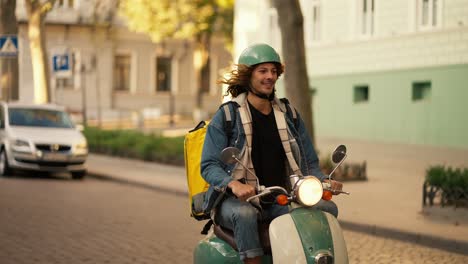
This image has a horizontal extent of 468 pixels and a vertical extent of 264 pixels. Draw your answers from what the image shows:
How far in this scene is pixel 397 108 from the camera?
1034 inches

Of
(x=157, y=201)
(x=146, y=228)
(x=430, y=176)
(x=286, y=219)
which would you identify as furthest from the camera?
(x=157, y=201)

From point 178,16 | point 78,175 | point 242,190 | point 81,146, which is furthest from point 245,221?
point 178,16

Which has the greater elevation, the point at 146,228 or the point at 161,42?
the point at 161,42

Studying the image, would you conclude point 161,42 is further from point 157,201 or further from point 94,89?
point 157,201

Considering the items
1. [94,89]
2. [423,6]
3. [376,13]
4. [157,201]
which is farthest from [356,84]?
[94,89]

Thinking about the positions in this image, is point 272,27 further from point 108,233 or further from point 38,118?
point 108,233

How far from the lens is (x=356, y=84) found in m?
28.7

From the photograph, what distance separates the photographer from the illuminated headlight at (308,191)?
4.84 metres

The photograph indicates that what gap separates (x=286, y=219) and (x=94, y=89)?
142 feet

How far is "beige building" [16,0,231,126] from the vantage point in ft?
152

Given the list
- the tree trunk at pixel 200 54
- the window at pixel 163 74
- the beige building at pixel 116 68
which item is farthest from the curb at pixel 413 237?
the window at pixel 163 74

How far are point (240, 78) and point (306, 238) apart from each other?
3.91 ft

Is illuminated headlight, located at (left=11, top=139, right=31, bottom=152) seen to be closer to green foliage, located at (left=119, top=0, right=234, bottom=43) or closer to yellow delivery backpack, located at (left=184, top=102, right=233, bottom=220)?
yellow delivery backpack, located at (left=184, top=102, right=233, bottom=220)

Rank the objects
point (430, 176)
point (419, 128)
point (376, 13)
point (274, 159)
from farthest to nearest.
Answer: point (376, 13)
point (419, 128)
point (430, 176)
point (274, 159)
